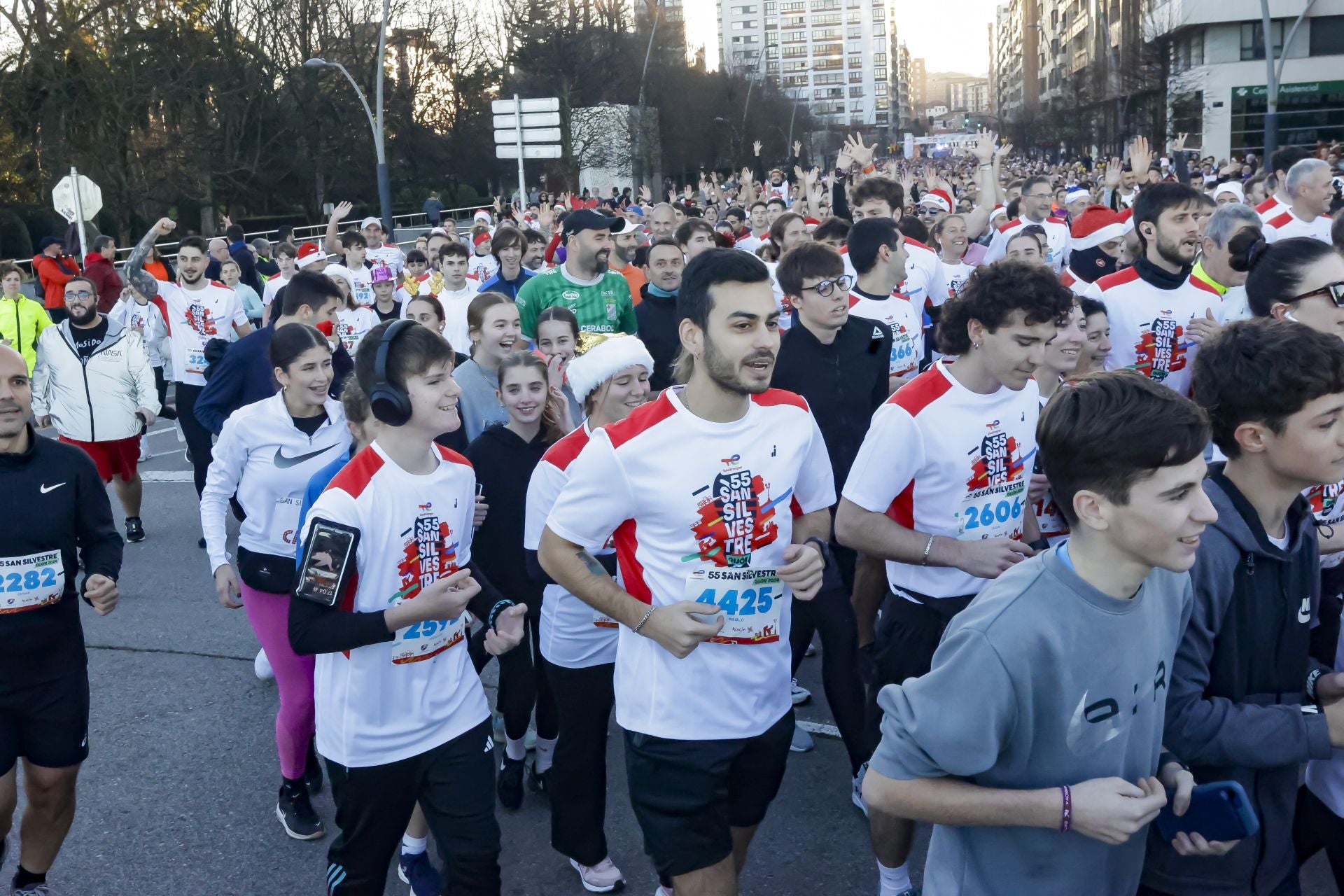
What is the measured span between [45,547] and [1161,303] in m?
4.55

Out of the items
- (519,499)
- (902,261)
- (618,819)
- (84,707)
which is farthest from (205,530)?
(902,261)

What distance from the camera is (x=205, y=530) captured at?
4.54m

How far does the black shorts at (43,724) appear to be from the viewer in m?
3.88

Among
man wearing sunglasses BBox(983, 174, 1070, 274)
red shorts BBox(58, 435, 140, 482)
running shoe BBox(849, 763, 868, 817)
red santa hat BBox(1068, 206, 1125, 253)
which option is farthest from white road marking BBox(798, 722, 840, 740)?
man wearing sunglasses BBox(983, 174, 1070, 274)

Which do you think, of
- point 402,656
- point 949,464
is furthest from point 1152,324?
point 402,656

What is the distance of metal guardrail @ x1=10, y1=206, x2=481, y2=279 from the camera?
99.8 ft

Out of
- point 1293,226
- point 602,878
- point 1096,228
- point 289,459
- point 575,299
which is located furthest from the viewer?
point 1096,228

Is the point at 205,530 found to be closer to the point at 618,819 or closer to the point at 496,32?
the point at 618,819

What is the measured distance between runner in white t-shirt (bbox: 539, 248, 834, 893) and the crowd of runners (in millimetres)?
11

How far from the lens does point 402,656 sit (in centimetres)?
350

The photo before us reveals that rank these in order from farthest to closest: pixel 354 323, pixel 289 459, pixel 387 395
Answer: pixel 354 323, pixel 289 459, pixel 387 395

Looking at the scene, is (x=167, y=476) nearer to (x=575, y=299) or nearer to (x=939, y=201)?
(x=575, y=299)

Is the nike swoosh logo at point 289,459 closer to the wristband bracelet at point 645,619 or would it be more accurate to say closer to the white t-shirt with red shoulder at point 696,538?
the white t-shirt with red shoulder at point 696,538

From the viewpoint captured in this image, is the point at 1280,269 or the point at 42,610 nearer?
the point at 42,610
